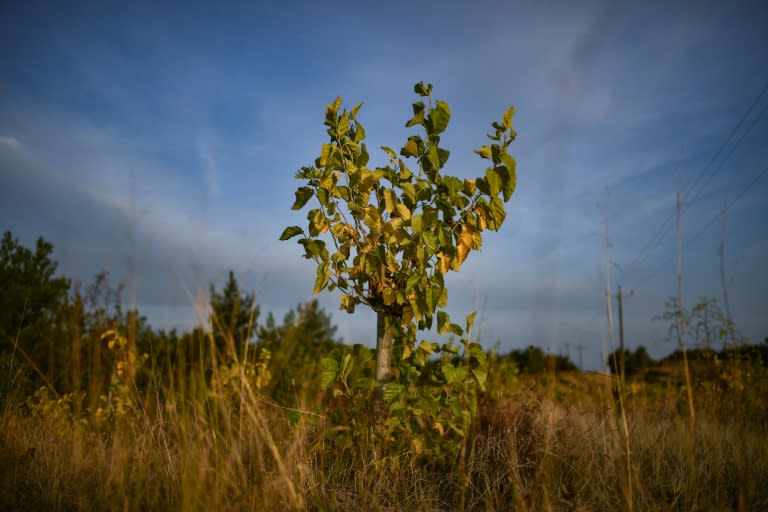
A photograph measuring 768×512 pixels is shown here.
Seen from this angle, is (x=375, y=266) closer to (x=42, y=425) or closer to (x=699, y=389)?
(x=42, y=425)

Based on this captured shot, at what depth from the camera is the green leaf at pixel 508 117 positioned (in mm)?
2379

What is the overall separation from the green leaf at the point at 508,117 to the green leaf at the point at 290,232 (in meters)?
1.24

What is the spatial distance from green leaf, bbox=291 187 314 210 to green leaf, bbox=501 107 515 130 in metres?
1.10

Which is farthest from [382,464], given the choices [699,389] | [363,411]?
[699,389]

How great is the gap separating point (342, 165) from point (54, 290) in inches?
251

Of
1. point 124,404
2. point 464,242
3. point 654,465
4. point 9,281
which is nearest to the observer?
point 464,242

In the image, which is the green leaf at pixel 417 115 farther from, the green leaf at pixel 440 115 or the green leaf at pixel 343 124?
the green leaf at pixel 343 124

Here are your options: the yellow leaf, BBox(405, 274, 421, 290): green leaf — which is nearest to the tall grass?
BBox(405, 274, 421, 290): green leaf

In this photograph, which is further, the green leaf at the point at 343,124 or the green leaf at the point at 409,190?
the green leaf at the point at 343,124

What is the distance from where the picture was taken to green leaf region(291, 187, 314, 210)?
257cm

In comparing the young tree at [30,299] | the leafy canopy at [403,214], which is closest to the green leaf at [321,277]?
the leafy canopy at [403,214]

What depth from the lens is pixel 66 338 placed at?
19.1 feet

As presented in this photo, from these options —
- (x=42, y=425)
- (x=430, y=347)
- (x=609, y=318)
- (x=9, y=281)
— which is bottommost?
(x=42, y=425)

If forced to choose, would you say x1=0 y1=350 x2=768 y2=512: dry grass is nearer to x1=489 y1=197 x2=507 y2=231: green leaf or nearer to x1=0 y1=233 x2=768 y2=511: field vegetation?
x1=0 y1=233 x2=768 y2=511: field vegetation
